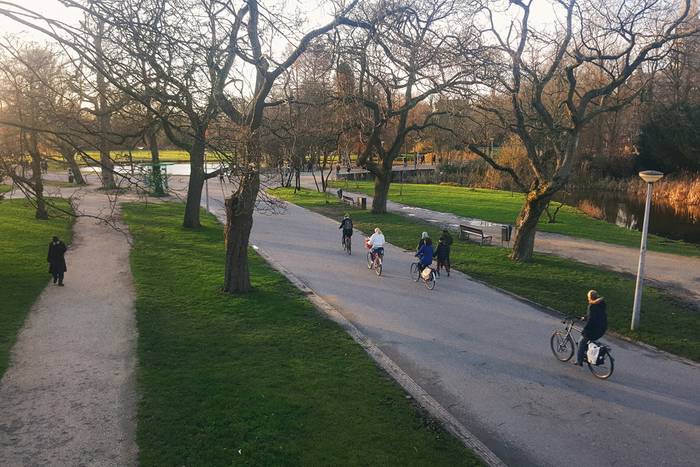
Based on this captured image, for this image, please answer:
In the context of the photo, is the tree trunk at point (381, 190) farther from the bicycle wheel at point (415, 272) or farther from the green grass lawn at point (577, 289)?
the bicycle wheel at point (415, 272)

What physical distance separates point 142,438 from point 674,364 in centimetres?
894

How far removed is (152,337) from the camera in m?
9.80

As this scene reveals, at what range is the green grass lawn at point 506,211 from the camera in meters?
23.5

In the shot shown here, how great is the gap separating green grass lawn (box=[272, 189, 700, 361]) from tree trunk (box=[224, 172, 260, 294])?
7099 millimetres

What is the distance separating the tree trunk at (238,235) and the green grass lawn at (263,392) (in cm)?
41


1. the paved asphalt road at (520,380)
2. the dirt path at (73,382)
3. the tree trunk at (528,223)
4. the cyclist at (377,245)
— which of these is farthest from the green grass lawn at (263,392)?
the tree trunk at (528,223)

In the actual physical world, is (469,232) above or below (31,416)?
above

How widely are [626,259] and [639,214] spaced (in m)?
20.3

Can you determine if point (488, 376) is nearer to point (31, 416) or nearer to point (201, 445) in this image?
point (201, 445)

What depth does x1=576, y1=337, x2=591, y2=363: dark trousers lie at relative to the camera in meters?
8.87

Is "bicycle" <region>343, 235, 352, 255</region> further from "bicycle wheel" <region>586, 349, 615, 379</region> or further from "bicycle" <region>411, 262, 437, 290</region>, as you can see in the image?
"bicycle wheel" <region>586, 349, 615, 379</region>

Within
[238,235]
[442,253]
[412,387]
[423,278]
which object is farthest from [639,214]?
[412,387]

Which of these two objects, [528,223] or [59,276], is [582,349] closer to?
[528,223]

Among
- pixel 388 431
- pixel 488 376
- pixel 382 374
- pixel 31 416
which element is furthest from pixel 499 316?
pixel 31 416
